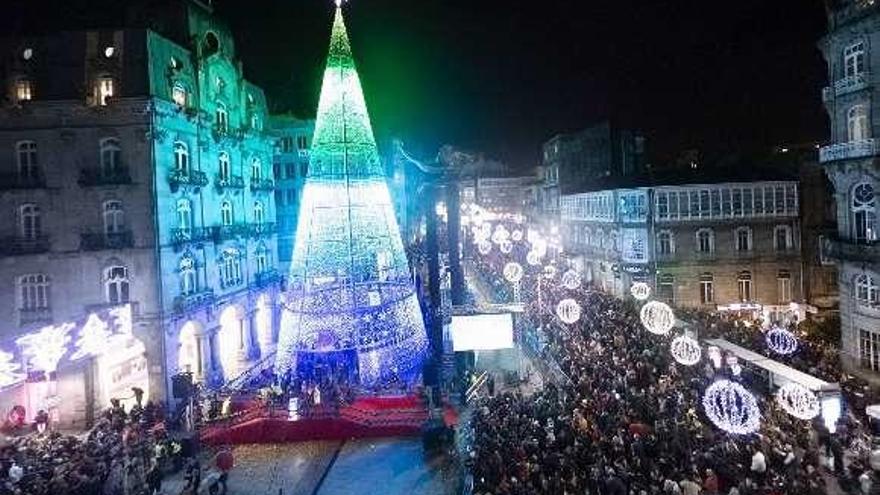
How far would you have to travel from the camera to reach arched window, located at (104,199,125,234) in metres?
35.0

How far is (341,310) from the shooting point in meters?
32.3

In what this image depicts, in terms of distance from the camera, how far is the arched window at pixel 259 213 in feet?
163

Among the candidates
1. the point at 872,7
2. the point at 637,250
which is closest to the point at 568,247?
the point at 637,250

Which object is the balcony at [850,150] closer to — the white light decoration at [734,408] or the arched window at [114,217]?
the white light decoration at [734,408]

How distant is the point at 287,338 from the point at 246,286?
14.2 metres

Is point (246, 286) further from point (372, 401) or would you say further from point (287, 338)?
point (372, 401)

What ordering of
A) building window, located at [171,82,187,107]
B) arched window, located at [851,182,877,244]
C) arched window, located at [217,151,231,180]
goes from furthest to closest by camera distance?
arched window, located at [217,151,231,180]
building window, located at [171,82,187,107]
arched window, located at [851,182,877,244]

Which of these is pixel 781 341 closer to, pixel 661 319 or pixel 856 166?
pixel 661 319

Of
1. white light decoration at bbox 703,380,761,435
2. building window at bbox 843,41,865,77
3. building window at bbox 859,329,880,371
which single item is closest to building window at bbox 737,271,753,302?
building window at bbox 859,329,880,371

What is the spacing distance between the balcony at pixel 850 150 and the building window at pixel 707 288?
1715 cm

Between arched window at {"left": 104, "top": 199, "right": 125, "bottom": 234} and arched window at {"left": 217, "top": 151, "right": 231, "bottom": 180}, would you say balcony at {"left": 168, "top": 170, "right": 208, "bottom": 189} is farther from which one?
arched window at {"left": 217, "top": 151, "right": 231, "bottom": 180}

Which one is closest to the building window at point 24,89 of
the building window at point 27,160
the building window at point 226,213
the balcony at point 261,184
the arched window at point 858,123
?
the building window at point 27,160

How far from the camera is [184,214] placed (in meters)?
38.5

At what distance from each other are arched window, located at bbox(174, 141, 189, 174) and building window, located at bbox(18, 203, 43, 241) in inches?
265
